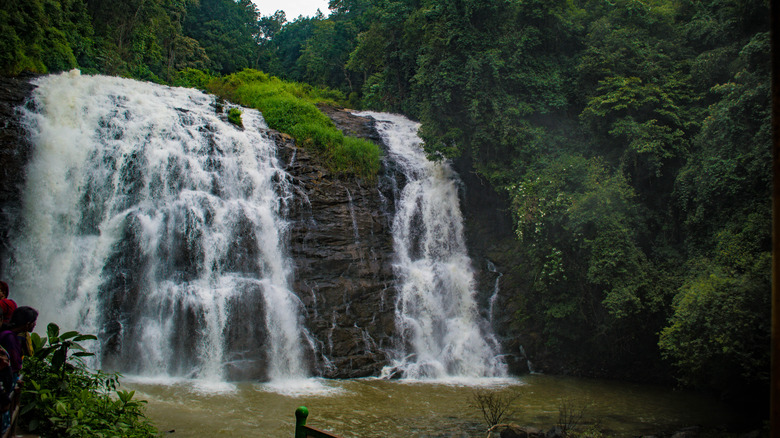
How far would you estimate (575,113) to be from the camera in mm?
16406

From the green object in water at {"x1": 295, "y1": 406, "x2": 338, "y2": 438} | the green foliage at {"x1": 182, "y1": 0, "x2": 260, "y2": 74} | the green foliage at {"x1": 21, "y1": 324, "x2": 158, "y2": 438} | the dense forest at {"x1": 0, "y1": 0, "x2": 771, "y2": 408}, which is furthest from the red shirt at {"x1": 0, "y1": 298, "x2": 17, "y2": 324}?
the green foliage at {"x1": 182, "y1": 0, "x2": 260, "y2": 74}

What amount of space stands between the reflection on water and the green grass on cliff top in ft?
24.5

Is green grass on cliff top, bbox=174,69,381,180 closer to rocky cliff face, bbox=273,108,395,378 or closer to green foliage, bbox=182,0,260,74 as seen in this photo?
rocky cliff face, bbox=273,108,395,378

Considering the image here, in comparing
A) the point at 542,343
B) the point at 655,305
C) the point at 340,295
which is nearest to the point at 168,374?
the point at 340,295

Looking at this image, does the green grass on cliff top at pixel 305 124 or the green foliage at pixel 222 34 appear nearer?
the green grass on cliff top at pixel 305 124

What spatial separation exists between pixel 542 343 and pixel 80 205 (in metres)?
12.8

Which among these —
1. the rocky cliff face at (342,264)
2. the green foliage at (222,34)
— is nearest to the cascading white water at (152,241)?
the rocky cliff face at (342,264)

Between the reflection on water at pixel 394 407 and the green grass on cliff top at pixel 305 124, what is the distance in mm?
7457

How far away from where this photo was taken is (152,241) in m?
12.3

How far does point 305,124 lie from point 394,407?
10.9m

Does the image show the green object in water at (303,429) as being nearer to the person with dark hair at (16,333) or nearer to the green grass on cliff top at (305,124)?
the person with dark hair at (16,333)

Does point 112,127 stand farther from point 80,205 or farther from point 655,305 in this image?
point 655,305

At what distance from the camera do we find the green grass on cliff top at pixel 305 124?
16547 mm

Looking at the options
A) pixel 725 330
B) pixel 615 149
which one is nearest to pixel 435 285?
pixel 615 149
